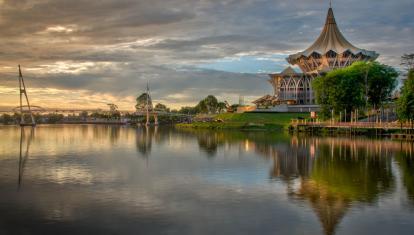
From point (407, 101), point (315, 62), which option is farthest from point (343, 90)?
point (315, 62)

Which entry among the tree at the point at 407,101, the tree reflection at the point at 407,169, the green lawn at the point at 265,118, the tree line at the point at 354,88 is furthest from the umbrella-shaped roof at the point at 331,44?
the tree reflection at the point at 407,169

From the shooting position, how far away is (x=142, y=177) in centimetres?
3147

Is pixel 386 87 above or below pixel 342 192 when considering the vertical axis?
above

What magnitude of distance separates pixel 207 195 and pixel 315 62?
379 feet

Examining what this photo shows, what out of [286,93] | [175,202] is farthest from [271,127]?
[175,202]

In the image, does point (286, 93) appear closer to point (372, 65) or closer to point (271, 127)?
point (271, 127)

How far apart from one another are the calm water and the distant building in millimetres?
91720

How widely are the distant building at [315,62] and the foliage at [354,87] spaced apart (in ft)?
138

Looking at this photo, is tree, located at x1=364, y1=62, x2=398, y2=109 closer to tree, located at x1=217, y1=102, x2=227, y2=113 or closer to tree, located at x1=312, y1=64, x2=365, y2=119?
tree, located at x1=312, y1=64, x2=365, y2=119

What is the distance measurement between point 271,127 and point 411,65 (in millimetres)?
37670

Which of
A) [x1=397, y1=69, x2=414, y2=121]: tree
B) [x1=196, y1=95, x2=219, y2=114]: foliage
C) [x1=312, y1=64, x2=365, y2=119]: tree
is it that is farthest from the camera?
[x1=196, y1=95, x2=219, y2=114]: foliage

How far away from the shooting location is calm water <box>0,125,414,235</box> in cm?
1928

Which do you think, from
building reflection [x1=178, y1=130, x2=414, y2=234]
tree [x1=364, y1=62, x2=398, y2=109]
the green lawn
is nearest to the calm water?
building reflection [x1=178, y1=130, x2=414, y2=234]

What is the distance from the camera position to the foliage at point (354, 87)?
8112cm
